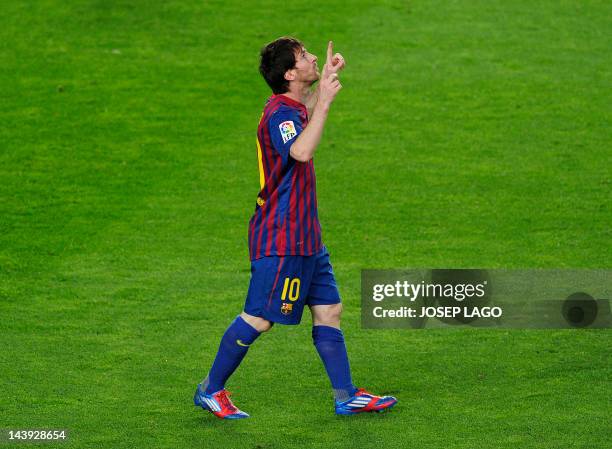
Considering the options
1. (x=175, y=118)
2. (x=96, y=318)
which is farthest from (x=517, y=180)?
(x=96, y=318)

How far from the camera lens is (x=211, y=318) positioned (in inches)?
349

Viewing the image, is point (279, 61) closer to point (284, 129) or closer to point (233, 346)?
point (284, 129)

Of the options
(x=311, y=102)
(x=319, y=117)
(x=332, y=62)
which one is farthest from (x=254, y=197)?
(x=319, y=117)

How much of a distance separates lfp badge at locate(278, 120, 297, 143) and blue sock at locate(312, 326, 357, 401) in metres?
1.05

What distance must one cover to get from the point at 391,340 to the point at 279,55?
2236mm

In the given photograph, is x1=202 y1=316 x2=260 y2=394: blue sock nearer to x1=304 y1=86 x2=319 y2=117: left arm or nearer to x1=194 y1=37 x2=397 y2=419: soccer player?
x1=194 y1=37 x2=397 y2=419: soccer player

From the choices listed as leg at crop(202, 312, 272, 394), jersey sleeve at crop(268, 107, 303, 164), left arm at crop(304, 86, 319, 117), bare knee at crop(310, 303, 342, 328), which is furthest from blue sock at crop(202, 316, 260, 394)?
left arm at crop(304, 86, 319, 117)

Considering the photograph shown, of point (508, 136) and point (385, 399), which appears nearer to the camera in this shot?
point (385, 399)

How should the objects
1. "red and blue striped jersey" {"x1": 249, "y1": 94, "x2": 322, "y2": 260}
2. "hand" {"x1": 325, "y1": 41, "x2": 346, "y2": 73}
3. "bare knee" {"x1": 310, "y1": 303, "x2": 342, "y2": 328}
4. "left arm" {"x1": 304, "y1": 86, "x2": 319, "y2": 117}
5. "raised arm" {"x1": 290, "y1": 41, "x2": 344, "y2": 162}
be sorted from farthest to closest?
1. "left arm" {"x1": 304, "y1": 86, "x2": 319, "y2": 117}
2. "bare knee" {"x1": 310, "y1": 303, "x2": 342, "y2": 328}
3. "red and blue striped jersey" {"x1": 249, "y1": 94, "x2": 322, "y2": 260}
4. "hand" {"x1": 325, "y1": 41, "x2": 346, "y2": 73}
5. "raised arm" {"x1": 290, "y1": 41, "x2": 344, "y2": 162}

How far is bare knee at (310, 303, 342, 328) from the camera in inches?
281

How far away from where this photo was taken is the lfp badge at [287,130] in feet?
22.3

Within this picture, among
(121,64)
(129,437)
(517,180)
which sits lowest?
(129,437)

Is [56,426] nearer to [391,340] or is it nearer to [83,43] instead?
[391,340]

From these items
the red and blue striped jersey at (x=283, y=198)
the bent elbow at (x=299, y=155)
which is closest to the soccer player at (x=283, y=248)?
the red and blue striped jersey at (x=283, y=198)
